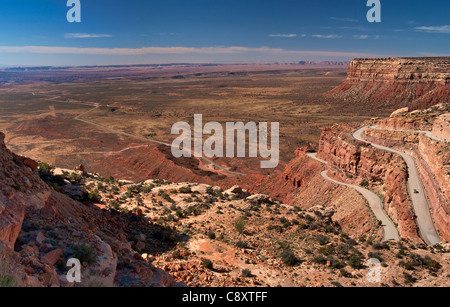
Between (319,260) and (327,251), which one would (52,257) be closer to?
(319,260)

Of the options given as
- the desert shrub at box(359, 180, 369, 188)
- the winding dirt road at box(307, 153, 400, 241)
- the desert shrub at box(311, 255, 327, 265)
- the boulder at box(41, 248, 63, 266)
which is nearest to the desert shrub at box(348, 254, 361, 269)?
the desert shrub at box(311, 255, 327, 265)

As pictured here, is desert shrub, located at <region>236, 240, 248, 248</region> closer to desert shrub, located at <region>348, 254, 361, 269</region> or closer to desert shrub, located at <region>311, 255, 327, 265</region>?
desert shrub, located at <region>311, 255, 327, 265</region>

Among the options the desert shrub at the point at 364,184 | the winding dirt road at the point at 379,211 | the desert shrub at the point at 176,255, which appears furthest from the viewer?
the desert shrub at the point at 364,184

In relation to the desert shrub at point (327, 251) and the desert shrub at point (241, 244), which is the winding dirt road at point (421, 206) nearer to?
the desert shrub at point (327, 251)

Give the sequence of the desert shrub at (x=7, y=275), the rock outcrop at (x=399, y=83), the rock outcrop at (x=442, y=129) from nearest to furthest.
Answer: the desert shrub at (x=7, y=275), the rock outcrop at (x=442, y=129), the rock outcrop at (x=399, y=83)

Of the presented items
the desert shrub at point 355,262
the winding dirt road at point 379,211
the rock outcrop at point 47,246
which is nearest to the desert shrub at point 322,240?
the desert shrub at point 355,262

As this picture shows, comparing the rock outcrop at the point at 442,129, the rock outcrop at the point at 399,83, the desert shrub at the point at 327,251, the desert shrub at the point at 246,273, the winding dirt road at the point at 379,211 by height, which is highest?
the rock outcrop at the point at 399,83

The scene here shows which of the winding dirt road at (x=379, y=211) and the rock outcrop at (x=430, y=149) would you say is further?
the winding dirt road at (x=379, y=211)

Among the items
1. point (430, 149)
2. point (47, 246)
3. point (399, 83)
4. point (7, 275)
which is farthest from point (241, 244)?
point (399, 83)

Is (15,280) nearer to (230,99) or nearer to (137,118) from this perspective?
(137,118)

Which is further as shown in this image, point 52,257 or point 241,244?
point 241,244
